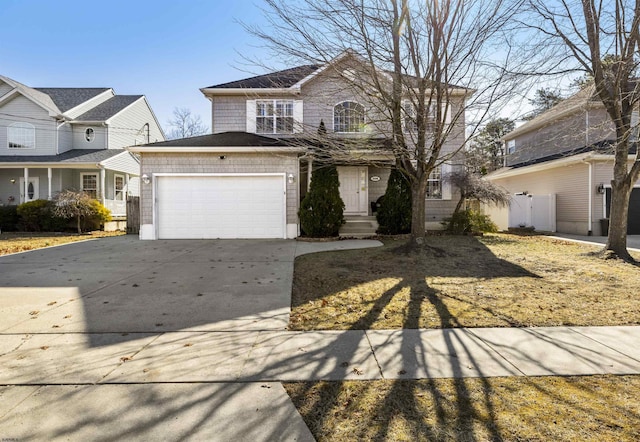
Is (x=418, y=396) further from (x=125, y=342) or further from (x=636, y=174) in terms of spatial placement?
(x=636, y=174)

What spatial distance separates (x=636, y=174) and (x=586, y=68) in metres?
2.87

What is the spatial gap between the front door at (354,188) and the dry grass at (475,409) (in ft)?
37.7

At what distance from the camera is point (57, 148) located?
1956cm

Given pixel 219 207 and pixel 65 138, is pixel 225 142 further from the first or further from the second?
pixel 65 138

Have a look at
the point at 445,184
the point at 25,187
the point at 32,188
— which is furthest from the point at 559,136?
the point at 32,188

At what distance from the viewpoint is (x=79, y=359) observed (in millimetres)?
3354

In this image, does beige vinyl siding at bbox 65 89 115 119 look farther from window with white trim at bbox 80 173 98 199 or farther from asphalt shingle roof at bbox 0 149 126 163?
window with white trim at bbox 80 173 98 199

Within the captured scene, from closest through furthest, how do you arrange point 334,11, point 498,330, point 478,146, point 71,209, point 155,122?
point 498,330
point 334,11
point 478,146
point 71,209
point 155,122

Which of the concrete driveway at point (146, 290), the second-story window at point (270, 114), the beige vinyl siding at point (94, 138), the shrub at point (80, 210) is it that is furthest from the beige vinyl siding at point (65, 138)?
the concrete driveway at point (146, 290)

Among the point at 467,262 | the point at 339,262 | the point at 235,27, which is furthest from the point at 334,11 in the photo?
the point at 467,262

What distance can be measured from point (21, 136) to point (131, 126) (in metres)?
5.80

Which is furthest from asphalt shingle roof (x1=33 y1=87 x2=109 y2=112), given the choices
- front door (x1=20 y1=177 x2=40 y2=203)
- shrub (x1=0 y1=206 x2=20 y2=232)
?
shrub (x1=0 y1=206 x2=20 y2=232)

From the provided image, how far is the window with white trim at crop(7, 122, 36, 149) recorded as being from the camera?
1939 cm

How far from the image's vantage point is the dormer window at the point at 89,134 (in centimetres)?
2080
